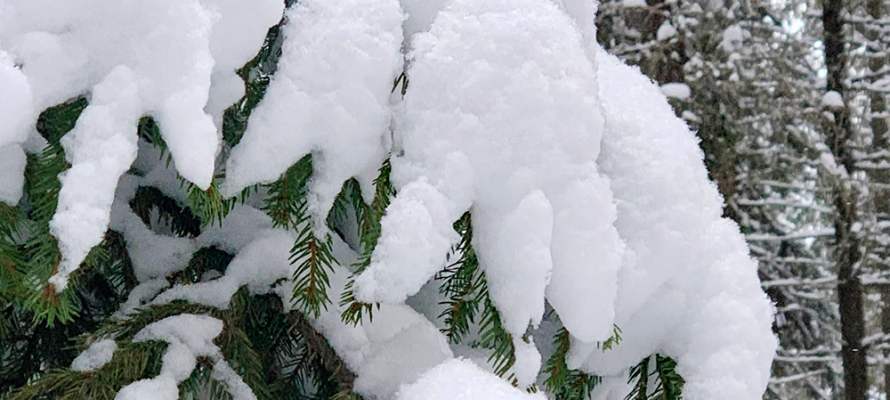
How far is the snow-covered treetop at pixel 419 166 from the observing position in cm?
77

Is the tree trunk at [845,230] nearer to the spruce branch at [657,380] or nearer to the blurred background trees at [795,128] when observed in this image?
the blurred background trees at [795,128]

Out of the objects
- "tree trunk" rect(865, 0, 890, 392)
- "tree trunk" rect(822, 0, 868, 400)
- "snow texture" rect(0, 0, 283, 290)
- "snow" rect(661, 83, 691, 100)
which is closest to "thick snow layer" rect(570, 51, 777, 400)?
"snow texture" rect(0, 0, 283, 290)

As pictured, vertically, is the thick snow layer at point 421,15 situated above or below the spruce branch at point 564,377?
above

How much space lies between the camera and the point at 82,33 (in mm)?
787

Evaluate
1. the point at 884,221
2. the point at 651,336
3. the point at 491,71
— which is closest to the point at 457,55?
the point at 491,71

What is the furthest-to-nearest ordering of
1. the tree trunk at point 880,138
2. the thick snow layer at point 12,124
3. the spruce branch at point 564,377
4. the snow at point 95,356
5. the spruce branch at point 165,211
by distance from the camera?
the tree trunk at point 880,138 < the spruce branch at point 165,211 < the spruce branch at point 564,377 < the snow at point 95,356 < the thick snow layer at point 12,124

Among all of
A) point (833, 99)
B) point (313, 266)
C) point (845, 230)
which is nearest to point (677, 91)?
point (833, 99)

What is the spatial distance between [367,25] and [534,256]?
0.34 meters

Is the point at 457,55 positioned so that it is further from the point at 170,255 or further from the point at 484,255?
the point at 170,255

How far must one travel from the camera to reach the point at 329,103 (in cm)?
87

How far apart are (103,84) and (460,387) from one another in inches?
20.0

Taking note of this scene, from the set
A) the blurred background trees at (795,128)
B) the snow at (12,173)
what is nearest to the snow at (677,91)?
the blurred background trees at (795,128)

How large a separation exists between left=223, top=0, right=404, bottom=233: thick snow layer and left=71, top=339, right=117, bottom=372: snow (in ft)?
0.98

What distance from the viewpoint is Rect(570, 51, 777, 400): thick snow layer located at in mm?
1030
